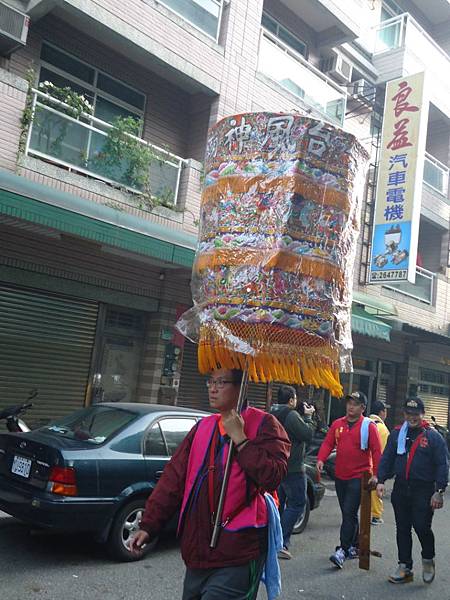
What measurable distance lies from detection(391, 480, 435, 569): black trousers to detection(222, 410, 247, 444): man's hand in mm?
3576

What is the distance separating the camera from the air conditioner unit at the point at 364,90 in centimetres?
1728

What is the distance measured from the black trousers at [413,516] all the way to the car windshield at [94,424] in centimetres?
278

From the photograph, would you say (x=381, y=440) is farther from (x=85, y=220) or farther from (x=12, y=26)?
(x=12, y=26)

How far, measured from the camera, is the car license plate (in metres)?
5.28

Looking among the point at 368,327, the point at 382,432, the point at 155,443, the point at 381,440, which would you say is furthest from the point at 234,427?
the point at 368,327

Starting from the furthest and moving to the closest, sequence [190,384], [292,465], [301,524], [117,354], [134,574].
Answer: [190,384]
[117,354]
[301,524]
[292,465]
[134,574]

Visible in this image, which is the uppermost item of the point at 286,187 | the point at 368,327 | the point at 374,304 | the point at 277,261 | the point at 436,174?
the point at 436,174

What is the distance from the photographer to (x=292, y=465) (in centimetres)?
634

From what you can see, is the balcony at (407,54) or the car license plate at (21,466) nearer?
the car license plate at (21,466)

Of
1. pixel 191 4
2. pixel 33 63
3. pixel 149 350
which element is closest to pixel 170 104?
pixel 191 4

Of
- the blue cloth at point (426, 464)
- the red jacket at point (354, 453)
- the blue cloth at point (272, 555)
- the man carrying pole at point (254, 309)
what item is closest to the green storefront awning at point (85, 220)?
the red jacket at point (354, 453)

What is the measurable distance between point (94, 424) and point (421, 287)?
15.0 metres

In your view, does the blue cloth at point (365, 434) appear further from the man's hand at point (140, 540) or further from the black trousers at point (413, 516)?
the man's hand at point (140, 540)

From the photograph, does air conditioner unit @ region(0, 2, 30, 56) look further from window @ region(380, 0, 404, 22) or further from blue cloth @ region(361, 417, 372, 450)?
window @ region(380, 0, 404, 22)
